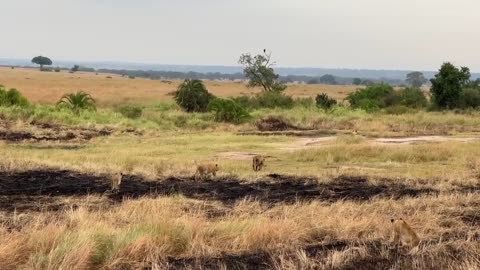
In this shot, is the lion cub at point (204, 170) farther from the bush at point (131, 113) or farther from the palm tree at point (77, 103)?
the bush at point (131, 113)

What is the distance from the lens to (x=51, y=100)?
207ft

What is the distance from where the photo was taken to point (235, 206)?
36.1ft

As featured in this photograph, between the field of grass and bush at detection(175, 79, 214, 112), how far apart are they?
20755 millimetres

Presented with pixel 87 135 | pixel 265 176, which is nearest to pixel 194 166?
pixel 265 176

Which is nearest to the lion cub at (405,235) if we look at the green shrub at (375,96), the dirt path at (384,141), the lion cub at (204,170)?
the lion cub at (204,170)

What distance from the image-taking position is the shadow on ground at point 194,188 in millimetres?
12320

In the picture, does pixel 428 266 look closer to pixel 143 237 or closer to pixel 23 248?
pixel 143 237

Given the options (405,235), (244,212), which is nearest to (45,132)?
(244,212)

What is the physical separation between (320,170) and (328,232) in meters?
9.69

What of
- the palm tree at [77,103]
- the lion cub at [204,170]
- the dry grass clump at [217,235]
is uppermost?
the dry grass clump at [217,235]

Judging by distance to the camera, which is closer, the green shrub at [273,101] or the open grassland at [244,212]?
the open grassland at [244,212]

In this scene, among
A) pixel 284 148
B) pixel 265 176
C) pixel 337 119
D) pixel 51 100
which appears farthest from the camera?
pixel 51 100

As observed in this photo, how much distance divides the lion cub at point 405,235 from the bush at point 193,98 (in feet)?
A: 137

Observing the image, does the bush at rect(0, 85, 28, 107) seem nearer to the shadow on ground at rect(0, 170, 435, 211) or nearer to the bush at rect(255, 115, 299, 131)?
the bush at rect(255, 115, 299, 131)
